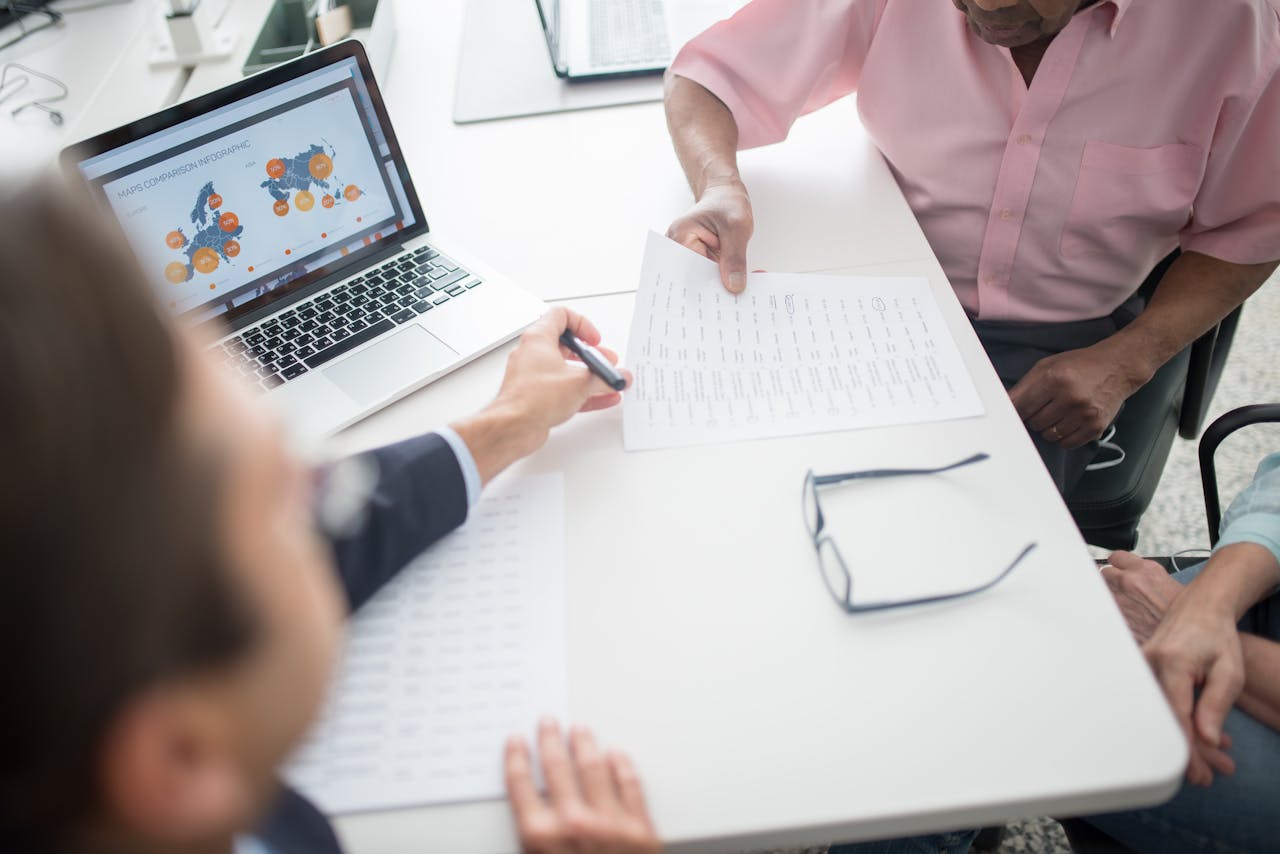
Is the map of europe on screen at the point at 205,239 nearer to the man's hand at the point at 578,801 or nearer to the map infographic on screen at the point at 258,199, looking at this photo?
the map infographic on screen at the point at 258,199

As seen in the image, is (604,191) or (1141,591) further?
(604,191)

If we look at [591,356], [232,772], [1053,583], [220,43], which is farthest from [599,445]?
[220,43]

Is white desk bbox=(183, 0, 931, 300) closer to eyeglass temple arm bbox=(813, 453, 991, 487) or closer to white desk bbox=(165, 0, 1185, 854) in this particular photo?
white desk bbox=(165, 0, 1185, 854)

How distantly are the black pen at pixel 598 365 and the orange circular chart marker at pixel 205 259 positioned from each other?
0.39m

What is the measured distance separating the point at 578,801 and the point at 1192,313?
37.7 inches

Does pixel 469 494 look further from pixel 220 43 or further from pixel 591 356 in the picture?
pixel 220 43

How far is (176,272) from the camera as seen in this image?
974 mm

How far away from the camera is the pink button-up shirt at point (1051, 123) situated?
1.05 meters

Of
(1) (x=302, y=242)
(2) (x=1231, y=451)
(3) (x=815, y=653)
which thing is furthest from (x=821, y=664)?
(2) (x=1231, y=451)

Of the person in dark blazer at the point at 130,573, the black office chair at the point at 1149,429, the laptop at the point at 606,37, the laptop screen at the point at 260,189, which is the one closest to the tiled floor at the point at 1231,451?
the black office chair at the point at 1149,429

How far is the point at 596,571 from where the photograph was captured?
78 centimetres

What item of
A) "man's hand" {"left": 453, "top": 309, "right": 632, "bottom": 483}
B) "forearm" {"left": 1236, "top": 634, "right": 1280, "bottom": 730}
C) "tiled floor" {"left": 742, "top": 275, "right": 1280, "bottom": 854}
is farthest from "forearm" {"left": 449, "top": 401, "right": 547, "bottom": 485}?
"tiled floor" {"left": 742, "top": 275, "right": 1280, "bottom": 854}

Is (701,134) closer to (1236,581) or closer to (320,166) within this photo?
(320,166)

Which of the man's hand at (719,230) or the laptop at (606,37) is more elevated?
the laptop at (606,37)
